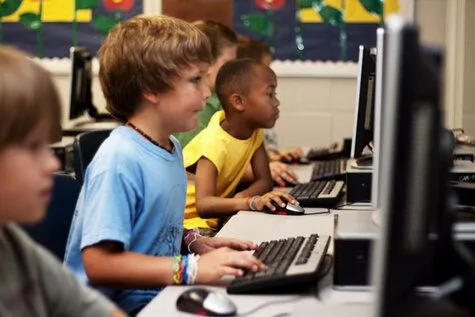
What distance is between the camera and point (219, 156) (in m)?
2.66

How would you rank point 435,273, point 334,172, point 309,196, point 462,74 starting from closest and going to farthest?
point 435,273 < point 309,196 < point 334,172 < point 462,74

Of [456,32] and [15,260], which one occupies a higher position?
[456,32]

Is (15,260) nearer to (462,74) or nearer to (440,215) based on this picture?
(440,215)

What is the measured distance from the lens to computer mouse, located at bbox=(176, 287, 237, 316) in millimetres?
1404

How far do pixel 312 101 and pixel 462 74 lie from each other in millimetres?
1314

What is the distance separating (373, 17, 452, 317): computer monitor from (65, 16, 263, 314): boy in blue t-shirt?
62 cm

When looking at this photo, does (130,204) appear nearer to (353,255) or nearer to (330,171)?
(353,255)

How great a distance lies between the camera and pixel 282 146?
4.75 meters

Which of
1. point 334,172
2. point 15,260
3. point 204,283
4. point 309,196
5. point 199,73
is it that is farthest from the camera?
point 334,172

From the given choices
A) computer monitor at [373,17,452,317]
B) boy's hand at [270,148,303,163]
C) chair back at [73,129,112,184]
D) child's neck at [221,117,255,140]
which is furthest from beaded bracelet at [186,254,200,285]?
boy's hand at [270,148,303,163]

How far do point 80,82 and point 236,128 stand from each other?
183cm

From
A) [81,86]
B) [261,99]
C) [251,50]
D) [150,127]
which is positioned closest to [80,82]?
[81,86]

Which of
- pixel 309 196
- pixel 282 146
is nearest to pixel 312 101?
pixel 282 146

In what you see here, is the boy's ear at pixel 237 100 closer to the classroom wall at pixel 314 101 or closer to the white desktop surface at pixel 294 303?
the white desktop surface at pixel 294 303
